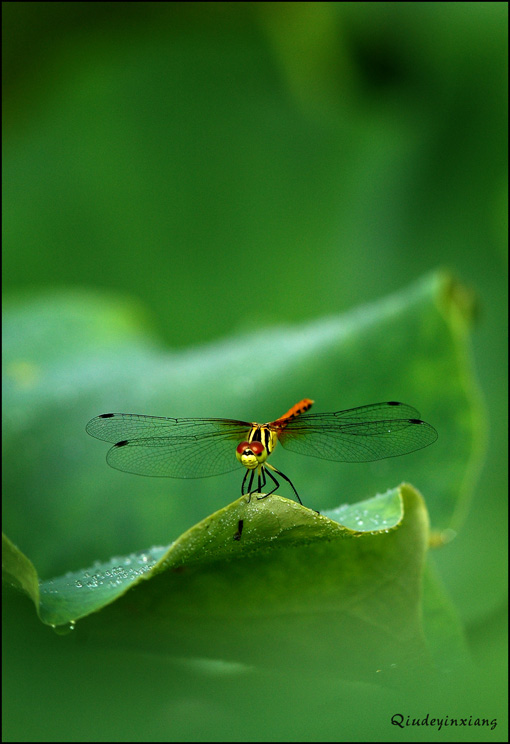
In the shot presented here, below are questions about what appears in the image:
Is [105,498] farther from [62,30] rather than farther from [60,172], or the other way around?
[62,30]

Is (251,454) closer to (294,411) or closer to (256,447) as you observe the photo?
(256,447)

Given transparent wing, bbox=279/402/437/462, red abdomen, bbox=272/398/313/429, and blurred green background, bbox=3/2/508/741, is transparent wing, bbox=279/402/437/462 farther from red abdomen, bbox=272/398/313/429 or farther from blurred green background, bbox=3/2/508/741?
blurred green background, bbox=3/2/508/741

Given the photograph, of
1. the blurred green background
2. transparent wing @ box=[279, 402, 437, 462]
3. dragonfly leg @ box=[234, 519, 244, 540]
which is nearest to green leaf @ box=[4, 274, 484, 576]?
transparent wing @ box=[279, 402, 437, 462]

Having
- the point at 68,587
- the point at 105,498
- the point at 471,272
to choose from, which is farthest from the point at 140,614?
the point at 471,272

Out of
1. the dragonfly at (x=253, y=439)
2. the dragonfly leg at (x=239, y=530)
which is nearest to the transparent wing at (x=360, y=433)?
the dragonfly at (x=253, y=439)

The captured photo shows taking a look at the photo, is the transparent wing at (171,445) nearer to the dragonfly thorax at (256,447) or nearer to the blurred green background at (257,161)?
the dragonfly thorax at (256,447)

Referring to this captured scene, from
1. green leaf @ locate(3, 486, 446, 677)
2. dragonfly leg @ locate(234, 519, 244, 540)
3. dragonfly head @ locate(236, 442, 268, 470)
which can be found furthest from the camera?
dragonfly head @ locate(236, 442, 268, 470)
